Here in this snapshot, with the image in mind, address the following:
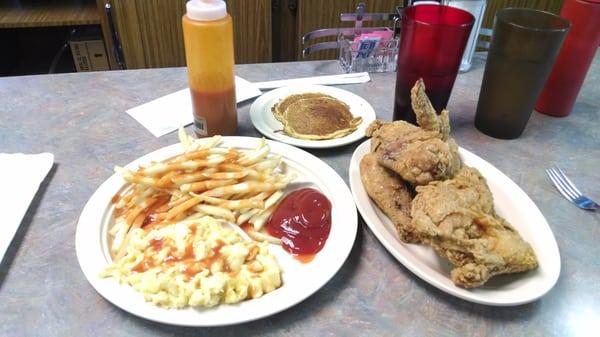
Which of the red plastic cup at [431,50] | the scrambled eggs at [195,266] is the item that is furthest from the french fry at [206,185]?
the red plastic cup at [431,50]

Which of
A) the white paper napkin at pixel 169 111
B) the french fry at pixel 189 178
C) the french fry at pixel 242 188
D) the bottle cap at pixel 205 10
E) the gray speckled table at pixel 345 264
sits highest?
the bottle cap at pixel 205 10

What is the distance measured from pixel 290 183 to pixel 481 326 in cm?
59

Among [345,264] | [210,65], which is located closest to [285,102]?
[210,65]

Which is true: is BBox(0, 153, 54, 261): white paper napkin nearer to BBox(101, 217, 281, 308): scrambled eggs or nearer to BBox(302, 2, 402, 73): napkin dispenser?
BBox(101, 217, 281, 308): scrambled eggs

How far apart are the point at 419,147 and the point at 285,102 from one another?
26.4 inches

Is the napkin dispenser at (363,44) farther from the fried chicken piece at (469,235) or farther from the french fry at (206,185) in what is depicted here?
the fried chicken piece at (469,235)

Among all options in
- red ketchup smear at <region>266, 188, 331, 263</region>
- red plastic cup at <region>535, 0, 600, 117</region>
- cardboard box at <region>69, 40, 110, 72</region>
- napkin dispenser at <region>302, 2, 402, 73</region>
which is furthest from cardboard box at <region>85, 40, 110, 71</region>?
red plastic cup at <region>535, 0, 600, 117</region>

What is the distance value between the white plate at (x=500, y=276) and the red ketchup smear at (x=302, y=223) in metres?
0.10

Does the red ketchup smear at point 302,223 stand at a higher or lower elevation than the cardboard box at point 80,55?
higher

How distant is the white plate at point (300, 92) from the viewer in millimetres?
1365

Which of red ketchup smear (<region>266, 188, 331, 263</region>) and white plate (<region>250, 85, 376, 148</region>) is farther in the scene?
white plate (<region>250, 85, 376, 148</region>)

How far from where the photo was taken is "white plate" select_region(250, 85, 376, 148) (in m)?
1.37

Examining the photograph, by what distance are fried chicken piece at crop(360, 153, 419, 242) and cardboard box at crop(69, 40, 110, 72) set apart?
2.59 meters

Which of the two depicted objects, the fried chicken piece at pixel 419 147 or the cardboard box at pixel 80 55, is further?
A: the cardboard box at pixel 80 55
